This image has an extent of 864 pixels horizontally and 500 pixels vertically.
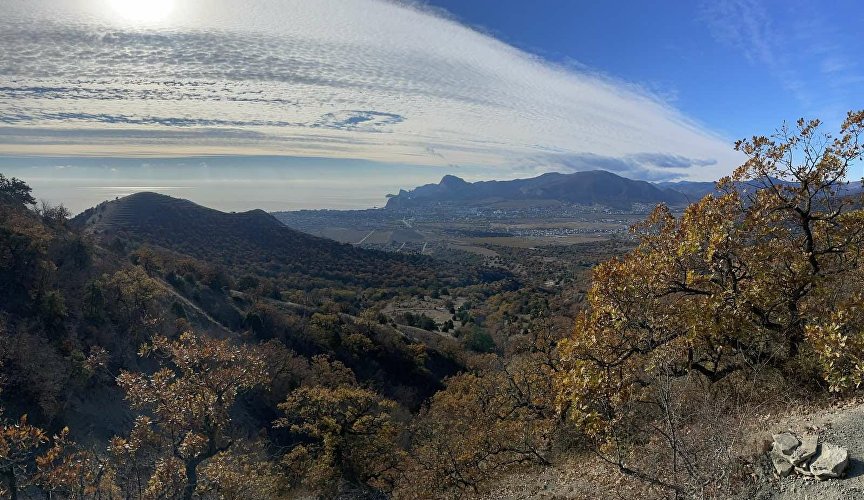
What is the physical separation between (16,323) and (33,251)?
6622 millimetres

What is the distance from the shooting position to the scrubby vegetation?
777cm

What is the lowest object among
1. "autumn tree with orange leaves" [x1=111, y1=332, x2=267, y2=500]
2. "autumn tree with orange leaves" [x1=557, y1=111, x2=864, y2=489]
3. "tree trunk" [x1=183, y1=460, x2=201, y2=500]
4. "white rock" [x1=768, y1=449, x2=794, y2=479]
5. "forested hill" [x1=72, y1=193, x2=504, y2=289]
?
"forested hill" [x1=72, y1=193, x2=504, y2=289]

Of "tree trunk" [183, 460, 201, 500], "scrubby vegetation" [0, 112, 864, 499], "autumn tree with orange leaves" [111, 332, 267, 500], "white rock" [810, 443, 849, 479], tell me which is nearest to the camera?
"white rock" [810, 443, 849, 479]

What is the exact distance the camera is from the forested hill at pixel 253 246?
8044 cm

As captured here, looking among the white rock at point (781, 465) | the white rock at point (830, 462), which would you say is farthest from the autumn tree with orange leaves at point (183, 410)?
the white rock at point (830, 462)

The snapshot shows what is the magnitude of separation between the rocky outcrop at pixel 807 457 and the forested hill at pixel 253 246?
231 feet

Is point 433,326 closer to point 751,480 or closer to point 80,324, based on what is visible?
point 80,324

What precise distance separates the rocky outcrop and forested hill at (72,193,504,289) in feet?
231

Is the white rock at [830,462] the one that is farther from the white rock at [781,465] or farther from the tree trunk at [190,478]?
the tree trunk at [190,478]

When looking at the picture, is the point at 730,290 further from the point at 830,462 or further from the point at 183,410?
the point at 183,410

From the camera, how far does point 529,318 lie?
58.3 metres

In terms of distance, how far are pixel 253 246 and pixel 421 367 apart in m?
60.6

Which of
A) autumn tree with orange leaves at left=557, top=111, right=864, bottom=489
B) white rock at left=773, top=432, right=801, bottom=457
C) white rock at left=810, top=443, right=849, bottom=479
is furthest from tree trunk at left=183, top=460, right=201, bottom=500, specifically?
white rock at left=810, top=443, right=849, bottom=479

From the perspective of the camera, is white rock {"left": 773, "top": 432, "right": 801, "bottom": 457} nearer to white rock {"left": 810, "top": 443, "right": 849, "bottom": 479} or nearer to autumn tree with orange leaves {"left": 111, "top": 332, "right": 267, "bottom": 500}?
white rock {"left": 810, "top": 443, "right": 849, "bottom": 479}
